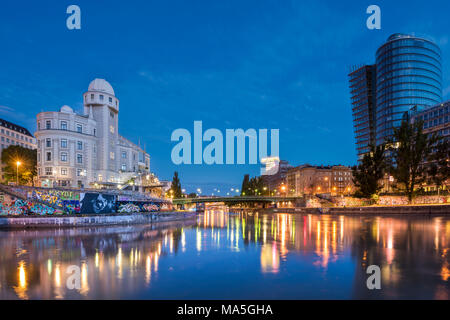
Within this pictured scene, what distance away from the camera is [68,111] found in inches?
2931

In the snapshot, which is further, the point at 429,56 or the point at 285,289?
the point at 429,56

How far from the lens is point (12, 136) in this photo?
112 m

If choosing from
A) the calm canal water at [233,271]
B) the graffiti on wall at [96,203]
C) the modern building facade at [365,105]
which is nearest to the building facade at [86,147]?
the graffiti on wall at [96,203]

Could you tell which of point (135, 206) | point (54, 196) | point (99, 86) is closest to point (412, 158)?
point (135, 206)

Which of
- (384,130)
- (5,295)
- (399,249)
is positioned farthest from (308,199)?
(5,295)

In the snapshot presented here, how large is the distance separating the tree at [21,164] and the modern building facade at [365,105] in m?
162

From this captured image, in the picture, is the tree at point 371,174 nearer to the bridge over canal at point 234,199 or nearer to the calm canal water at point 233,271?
the bridge over canal at point 234,199

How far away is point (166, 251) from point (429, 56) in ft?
525

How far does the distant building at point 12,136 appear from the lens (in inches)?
4167

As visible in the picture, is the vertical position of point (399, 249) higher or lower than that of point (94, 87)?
lower

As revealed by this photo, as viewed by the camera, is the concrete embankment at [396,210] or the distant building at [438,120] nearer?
the concrete embankment at [396,210]

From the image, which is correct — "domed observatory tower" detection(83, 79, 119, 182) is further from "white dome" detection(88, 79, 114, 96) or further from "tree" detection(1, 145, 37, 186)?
"tree" detection(1, 145, 37, 186)

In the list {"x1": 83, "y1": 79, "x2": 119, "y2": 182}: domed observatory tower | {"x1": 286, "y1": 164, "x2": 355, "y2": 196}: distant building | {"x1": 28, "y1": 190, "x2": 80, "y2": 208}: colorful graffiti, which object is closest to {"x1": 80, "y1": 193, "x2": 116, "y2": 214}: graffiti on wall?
{"x1": 28, "y1": 190, "x2": 80, "y2": 208}: colorful graffiti

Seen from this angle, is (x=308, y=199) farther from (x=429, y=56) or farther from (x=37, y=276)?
(x=37, y=276)
